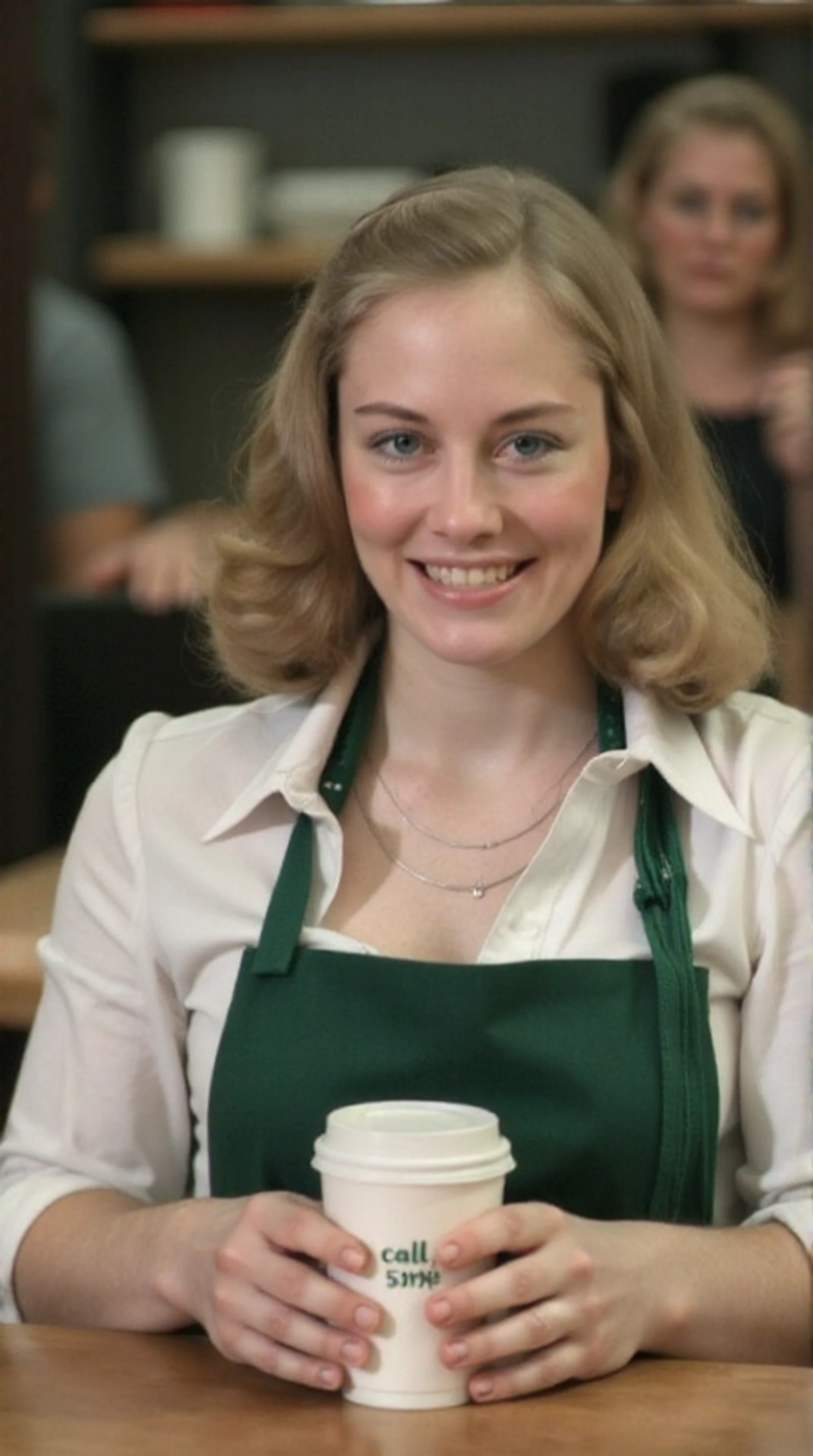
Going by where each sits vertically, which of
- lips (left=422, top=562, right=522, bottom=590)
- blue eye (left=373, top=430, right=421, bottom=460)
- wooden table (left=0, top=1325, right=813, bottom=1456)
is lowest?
wooden table (left=0, top=1325, right=813, bottom=1456)

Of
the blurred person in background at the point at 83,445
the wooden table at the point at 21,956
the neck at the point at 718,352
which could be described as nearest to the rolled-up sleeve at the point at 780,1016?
the wooden table at the point at 21,956

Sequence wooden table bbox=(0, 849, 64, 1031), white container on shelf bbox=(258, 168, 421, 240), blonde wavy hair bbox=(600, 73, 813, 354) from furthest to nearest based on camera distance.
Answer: white container on shelf bbox=(258, 168, 421, 240) → blonde wavy hair bbox=(600, 73, 813, 354) → wooden table bbox=(0, 849, 64, 1031)

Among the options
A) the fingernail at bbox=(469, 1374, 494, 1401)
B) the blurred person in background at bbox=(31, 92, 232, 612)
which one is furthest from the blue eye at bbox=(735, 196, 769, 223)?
the fingernail at bbox=(469, 1374, 494, 1401)

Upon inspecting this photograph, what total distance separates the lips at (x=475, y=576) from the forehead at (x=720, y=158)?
1.98 meters

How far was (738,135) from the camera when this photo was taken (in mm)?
3312

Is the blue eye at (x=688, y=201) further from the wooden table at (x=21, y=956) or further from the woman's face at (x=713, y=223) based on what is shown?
the wooden table at (x=21, y=956)

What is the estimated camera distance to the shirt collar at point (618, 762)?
150cm

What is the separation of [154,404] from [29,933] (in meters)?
2.77

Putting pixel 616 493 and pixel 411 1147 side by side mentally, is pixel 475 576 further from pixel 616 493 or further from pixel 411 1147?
pixel 411 1147

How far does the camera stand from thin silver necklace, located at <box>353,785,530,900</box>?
5.03 feet

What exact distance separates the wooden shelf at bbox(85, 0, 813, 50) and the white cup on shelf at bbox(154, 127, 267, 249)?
8.6 inches

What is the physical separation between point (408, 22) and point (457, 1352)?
342cm

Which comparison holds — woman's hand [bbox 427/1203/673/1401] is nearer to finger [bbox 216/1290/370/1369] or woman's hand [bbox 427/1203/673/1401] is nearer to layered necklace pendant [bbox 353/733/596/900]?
finger [bbox 216/1290/370/1369]

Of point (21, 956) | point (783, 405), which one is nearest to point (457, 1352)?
point (21, 956)
